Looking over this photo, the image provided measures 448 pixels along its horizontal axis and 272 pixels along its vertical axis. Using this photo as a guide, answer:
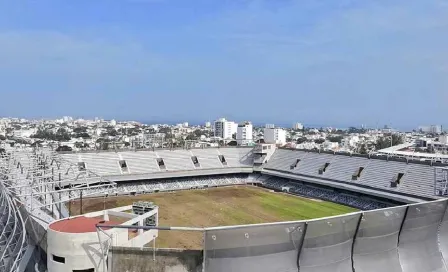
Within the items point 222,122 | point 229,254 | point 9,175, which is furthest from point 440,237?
point 222,122

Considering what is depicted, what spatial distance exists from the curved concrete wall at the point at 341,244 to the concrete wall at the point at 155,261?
88 cm

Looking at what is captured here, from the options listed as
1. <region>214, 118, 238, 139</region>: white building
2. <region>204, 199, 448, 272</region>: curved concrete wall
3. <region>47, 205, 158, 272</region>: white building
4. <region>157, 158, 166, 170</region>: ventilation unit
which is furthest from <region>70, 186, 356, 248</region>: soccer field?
<region>214, 118, 238, 139</region>: white building

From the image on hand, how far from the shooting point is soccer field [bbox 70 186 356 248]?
26463 millimetres

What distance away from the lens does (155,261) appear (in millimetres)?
9102

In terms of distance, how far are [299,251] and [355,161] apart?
3073 centimetres

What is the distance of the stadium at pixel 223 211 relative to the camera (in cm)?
771

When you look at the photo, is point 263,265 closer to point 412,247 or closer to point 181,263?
point 181,263

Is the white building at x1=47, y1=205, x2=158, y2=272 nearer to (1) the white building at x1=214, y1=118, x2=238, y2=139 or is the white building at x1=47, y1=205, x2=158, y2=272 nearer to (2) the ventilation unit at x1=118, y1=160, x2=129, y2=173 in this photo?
(2) the ventilation unit at x1=118, y1=160, x2=129, y2=173

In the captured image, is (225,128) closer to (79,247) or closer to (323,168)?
(323,168)

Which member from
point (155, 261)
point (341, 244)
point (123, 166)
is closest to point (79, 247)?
point (155, 261)

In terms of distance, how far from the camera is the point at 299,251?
7.63 metres

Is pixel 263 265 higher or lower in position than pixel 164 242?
higher

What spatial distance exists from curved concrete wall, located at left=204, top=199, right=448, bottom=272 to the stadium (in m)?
→ 0.02

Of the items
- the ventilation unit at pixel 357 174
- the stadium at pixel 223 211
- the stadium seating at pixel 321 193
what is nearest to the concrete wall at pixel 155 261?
the stadium at pixel 223 211
